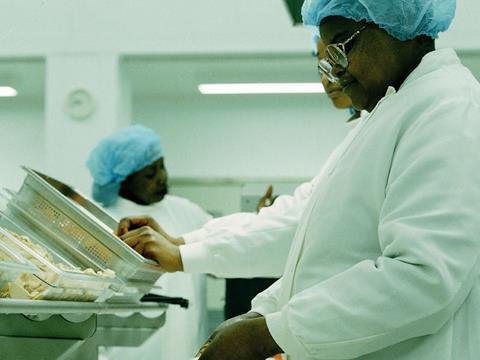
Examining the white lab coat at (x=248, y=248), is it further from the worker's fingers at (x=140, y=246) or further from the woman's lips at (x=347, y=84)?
the woman's lips at (x=347, y=84)

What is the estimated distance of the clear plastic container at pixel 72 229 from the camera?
61.7 inches

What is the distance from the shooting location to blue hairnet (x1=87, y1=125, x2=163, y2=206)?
321 cm

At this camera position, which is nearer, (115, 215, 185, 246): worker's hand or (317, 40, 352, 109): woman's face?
(115, 215, 185, 246): worker's hand

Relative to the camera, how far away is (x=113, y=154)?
3250mm

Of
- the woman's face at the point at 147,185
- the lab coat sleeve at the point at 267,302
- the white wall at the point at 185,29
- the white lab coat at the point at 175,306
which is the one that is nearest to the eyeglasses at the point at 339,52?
the lab coat sleeve at the point at 267,302

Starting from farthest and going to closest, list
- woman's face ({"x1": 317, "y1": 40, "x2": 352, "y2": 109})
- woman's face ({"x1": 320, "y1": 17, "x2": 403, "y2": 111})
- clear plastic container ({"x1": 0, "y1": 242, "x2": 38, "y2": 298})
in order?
woman's face ({"x1": 317, "y1": 40, "x2": 352, "y2": 109}), woman's face ({"x1": 320, "y1": 17, "x2": 403, "y2": 111}), clear plastic container ({"x1": 0, "y1": 242, "x2": 38, "y2": 298})

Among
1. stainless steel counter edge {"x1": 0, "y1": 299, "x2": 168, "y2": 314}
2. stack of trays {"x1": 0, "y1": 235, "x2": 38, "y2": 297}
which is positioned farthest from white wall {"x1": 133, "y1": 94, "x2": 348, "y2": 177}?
stack of trays {"x1": 0, "y1": 235, "x2": 38, "y2": 297}

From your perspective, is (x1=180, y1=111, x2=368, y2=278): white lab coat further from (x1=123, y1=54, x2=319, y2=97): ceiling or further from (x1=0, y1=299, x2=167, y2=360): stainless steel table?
(x1=123, y1=54, x2=319, y2=97): ceiling

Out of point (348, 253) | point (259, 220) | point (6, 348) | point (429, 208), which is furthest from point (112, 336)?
point (429, 208)

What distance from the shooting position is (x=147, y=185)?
10.8 feet

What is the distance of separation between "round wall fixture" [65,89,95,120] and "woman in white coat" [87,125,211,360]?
1282 mm

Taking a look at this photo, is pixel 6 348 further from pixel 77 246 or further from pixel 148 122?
pixel 148 122

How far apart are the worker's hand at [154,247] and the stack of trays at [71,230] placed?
193 millimetres

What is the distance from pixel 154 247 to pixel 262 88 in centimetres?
380
